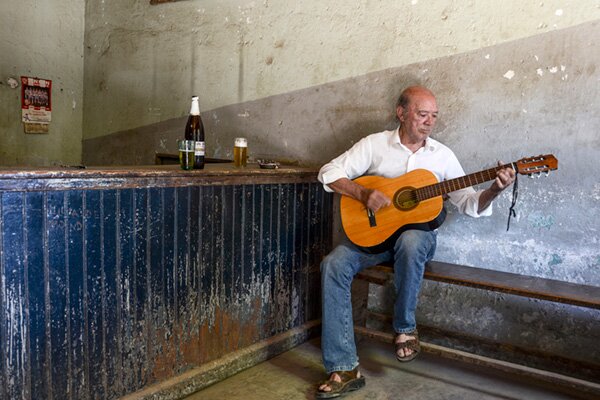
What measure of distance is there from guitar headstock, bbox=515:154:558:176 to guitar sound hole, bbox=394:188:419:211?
52 cm

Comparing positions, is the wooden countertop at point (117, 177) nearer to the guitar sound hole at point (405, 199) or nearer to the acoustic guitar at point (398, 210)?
the acoustic guitar at point (398, 210)

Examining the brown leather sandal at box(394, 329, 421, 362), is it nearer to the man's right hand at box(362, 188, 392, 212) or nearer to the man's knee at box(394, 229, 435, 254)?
the man's knee at box(394, 229, 435, 254)

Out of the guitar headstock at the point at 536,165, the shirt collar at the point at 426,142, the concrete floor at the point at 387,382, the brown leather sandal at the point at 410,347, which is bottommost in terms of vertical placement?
the concrete floor at the point at 387,382

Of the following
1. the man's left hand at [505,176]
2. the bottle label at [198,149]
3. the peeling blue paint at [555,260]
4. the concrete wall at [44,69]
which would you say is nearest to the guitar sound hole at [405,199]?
the man's left hand at [505,176]

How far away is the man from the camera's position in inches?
102

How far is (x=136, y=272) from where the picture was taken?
2.23 meters

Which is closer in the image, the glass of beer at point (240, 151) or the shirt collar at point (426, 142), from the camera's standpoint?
the shirt collar at point (426, 142)

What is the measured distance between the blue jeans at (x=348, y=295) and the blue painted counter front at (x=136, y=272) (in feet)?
1.46

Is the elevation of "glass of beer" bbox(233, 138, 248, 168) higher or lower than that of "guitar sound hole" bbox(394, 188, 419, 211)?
higher

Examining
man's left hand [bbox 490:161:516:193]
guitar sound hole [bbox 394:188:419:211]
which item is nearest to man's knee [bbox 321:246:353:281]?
guitar sound hole [bbox 394:188:419:211]

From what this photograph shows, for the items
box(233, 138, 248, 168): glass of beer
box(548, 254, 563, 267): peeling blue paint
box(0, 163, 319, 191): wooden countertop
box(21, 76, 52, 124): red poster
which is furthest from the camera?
box(21, 76, 52, 124): red poster

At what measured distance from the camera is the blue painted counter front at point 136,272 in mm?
1863

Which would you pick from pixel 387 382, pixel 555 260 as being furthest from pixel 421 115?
pixel 387 382

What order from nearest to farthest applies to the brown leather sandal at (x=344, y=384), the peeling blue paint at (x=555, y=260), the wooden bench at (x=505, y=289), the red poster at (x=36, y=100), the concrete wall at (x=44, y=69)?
the wooden bench at (x=505, y=289) < the brown leather sandal at (x=344, y=384) < the peeling blue paint at (x=555, y=260) < the concrete wall at (x=44, y=69) < the red poster at (x=36, y=100)
